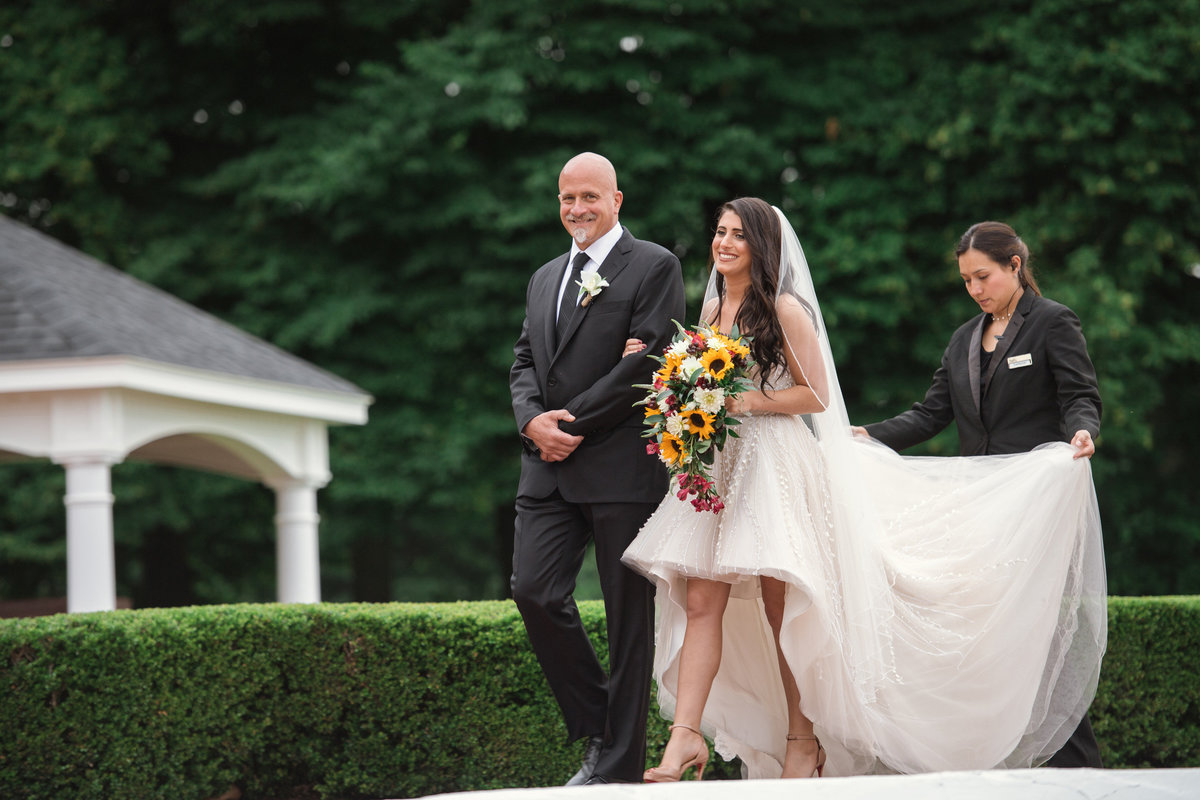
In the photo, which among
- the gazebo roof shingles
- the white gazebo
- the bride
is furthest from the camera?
the gazebo roof shingles

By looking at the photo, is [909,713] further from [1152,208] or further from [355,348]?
[355,348]

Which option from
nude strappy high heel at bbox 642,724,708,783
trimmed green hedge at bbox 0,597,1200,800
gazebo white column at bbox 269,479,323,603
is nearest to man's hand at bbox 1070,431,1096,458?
nude strappy high heel at bbox 642,724,708,783

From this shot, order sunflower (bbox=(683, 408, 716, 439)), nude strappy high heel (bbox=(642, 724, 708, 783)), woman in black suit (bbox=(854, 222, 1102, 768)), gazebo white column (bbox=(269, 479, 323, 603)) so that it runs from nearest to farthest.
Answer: nude strappy high heel (bbox=(642, 724, 708, 783)) < sunflower (bbox=(683, 408, 716, 439)) < woman in black suit (bbox=(854, 222, 1102, 768)) < gazebo white column (bbox=(269, 479, 323, 603))

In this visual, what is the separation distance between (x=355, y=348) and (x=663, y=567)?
1350 centimetres

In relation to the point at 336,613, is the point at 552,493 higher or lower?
higher

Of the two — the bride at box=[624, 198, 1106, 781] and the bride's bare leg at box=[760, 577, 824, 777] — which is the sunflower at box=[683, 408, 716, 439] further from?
the bride's bare leg at box=[760, 577, 824, 777]

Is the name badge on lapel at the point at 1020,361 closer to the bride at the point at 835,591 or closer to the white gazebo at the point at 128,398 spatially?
the bride at the point at 835,591

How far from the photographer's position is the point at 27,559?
19516mm

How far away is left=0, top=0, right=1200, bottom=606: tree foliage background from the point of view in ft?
51.9

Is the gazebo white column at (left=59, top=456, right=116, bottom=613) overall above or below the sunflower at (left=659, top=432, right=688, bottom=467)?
below

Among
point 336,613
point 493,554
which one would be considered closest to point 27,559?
point 493,554

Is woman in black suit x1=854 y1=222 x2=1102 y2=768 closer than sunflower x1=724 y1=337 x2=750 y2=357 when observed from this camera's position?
No

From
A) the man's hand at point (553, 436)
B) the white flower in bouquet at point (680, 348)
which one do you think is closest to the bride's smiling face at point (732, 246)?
the white flower in bouquet at point (680, 348)

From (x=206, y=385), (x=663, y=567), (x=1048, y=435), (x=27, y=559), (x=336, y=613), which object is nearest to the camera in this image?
(x=663, y=567)
